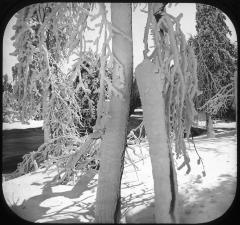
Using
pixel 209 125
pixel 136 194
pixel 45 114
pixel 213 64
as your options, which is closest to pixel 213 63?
pixel 213 64

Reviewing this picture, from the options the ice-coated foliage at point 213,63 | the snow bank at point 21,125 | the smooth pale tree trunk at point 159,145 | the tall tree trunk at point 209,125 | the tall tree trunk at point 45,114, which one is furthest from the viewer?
the tall tree trunk at point 209,125

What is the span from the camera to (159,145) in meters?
2.28

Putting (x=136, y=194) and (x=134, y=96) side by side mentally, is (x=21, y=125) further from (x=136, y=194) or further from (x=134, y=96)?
(x=136, y=194)

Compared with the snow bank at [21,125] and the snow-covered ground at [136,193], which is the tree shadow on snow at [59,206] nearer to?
the snow-covered ground at [136,193]

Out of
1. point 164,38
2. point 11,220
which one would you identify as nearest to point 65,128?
point 11,220

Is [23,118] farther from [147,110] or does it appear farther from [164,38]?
[164,38]

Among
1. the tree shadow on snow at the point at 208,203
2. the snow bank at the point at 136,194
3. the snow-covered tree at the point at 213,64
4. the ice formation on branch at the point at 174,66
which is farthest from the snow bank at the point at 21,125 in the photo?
the snow-covered tree at the point at 213,64

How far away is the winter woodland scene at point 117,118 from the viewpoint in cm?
231

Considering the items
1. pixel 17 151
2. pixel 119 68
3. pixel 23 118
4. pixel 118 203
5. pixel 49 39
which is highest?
pixel 49 39

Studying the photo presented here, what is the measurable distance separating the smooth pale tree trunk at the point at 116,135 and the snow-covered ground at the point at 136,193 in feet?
0.61

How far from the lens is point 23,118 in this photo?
292cm

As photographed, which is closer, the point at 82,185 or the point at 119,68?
the point at 119,68

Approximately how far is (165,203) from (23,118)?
161cm

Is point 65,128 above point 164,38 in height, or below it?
below
